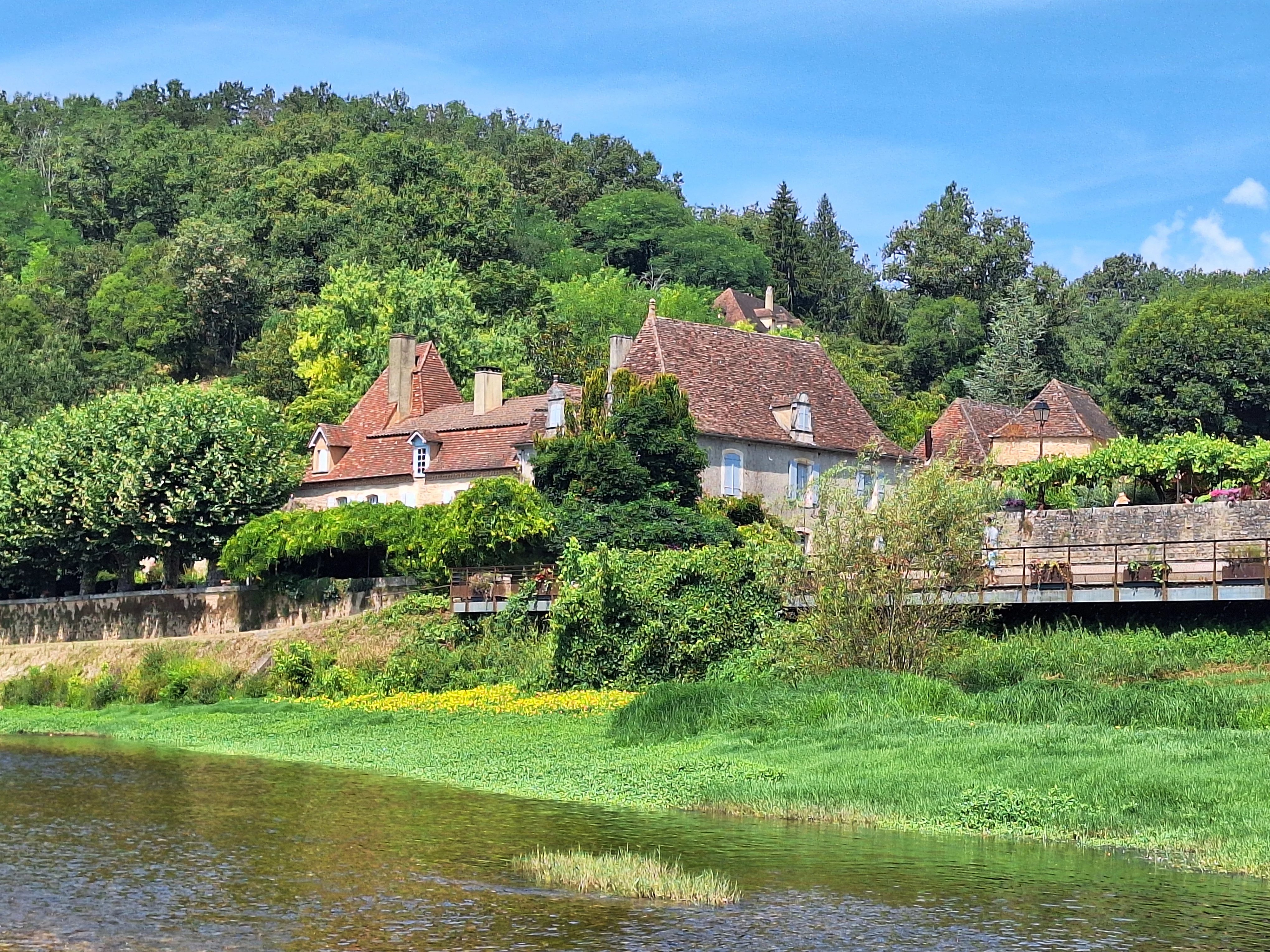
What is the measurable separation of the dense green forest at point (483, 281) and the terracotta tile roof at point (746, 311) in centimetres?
393

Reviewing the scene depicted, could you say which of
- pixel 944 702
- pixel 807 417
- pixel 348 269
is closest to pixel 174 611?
pixel 807 417

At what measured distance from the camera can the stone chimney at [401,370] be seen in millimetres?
73438

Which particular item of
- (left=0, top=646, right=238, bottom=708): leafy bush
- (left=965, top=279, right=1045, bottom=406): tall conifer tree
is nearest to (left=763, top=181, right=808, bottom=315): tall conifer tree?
(left=965, top=279, right=1045, bottom=406): tall conifer tree

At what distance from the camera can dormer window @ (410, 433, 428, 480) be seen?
2621 inches

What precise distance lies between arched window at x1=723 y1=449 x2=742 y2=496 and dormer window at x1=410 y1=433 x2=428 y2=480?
44.8ft

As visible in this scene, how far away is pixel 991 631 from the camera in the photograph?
4041 centimetres

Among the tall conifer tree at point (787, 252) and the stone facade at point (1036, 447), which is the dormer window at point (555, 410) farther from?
the tall conifer tree at point (787, 252)

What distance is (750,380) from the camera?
6425 centimetres

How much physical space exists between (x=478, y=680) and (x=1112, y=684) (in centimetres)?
1895

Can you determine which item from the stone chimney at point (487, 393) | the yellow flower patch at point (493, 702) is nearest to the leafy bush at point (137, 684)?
the yellow flower patch at point (493, 702)

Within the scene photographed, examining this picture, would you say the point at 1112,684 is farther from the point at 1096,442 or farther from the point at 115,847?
the point at 1096,442

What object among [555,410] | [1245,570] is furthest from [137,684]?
[1245,570]

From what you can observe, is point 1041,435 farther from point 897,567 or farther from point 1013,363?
point 1013,363

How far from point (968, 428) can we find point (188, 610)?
121ft
